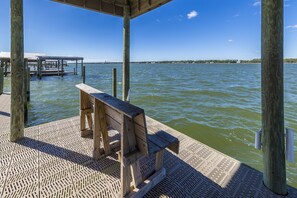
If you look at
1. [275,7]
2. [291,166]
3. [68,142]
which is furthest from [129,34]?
[291,166]

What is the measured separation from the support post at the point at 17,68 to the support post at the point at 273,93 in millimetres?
3919

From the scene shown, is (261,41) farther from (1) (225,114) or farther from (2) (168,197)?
(1) (225,114)

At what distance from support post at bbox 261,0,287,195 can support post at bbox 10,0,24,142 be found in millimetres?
3919

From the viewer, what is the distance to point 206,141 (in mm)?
5348

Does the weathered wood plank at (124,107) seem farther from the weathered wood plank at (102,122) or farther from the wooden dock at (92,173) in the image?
the wooden dock at (92,173)

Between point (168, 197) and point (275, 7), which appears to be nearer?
point (275, 7)

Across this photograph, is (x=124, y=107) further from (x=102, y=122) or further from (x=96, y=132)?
(x=96, y=132)

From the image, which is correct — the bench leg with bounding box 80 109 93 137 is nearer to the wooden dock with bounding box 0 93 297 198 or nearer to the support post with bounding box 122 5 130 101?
the wooden dock with bounding box 0 93 297 198

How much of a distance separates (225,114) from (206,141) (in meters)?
3.37

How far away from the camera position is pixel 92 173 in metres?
2.54

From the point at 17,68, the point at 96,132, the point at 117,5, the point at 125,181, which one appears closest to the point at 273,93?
the point at 125,181

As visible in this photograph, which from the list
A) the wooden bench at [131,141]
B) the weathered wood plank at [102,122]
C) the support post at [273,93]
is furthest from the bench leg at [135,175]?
the support post at [273,93]

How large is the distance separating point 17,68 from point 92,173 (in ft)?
8.09

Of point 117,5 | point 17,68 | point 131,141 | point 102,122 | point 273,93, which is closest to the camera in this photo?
point 131,141
